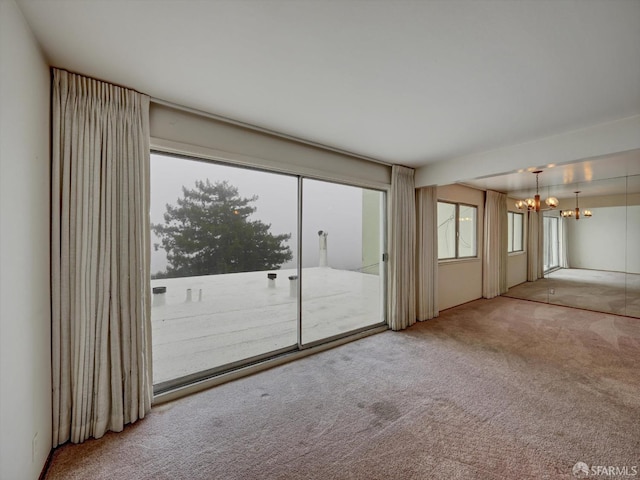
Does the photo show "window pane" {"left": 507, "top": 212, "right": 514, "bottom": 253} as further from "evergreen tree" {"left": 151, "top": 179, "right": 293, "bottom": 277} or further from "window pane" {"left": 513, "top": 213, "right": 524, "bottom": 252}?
"evergreen tree" {"left": 151, "top": 179, "right": 293, "bottom": 277}

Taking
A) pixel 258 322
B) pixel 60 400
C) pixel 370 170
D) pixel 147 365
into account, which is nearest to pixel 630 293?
pixel 370 170

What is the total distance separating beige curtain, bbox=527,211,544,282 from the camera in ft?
20.9

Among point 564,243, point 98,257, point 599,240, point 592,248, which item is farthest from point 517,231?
point 98,257

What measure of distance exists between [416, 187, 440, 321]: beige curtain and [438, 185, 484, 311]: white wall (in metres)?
0.51

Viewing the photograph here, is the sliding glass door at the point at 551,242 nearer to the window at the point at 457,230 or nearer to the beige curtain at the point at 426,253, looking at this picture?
the window at the point at 457,230

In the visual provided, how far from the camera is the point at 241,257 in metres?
2.93

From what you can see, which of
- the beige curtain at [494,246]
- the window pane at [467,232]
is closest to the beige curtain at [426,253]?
the window pane at [467,232]

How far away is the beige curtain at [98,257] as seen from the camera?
176 cm

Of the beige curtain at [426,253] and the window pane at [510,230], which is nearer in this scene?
the beige curtain at [426,253]

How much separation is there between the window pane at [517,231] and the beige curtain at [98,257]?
7874mm

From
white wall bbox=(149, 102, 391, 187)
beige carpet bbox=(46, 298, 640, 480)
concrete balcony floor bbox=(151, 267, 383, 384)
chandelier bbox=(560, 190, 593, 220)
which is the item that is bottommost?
beige carpet bbox=(46, 298, 640, 480)

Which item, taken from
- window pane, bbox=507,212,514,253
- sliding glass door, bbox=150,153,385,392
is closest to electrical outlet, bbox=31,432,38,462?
sliding glass door, bbox=150,153,385,392

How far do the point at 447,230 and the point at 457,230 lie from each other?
27 centimetres

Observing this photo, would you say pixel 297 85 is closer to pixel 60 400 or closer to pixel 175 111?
pixel 175 111
